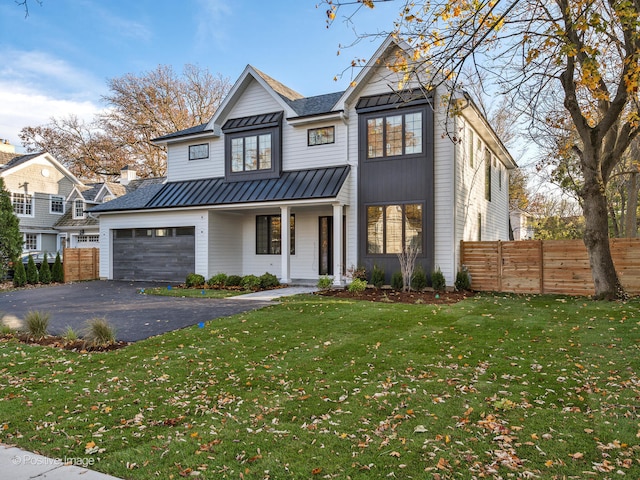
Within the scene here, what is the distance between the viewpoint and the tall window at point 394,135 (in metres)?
13.2

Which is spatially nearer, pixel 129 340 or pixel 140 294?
pixel 129 340

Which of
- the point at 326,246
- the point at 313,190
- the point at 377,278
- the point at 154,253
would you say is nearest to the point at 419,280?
the point at 377,278

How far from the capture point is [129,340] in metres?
7.13

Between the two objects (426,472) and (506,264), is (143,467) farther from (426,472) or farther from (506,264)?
(506,264)

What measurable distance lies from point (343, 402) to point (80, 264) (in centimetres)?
1867

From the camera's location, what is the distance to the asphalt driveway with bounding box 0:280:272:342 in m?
8.28

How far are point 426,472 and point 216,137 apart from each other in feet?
53.3

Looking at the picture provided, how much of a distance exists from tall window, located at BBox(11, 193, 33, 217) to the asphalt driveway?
14593mm

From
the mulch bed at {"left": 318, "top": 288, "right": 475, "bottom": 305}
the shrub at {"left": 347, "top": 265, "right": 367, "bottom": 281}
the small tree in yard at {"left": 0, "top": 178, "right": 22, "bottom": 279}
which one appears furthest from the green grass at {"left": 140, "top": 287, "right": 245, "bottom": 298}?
the small tree in yard at {"left": 0, "top": 178, "right": 22, "bottom": 279}

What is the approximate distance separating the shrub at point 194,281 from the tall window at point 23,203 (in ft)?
59.6

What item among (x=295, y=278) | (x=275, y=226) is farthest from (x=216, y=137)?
(x=295, y=278)

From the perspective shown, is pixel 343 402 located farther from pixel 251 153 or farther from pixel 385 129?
pixel 251 153

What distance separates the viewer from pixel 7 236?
692 inches

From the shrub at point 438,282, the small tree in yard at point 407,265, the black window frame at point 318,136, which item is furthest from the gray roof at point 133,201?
the shrub at point 438,282
